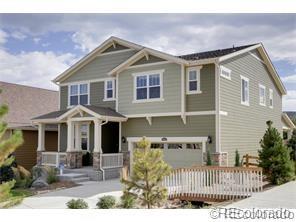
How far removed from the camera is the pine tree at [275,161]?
11.9 meters

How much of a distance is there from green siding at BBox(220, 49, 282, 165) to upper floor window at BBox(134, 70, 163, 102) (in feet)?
7.74

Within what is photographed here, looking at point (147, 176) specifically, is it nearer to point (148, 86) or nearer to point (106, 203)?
point (106, 203)

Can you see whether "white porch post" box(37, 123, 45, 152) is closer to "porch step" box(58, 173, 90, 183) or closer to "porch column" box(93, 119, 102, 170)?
"porch step" box(58, 173, 90, 183)

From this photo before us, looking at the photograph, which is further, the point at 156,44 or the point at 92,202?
the point at 156,44

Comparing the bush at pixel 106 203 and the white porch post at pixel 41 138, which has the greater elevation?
the white porch post at pixel 41 138

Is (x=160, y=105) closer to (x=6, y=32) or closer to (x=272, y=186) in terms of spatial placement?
(x=272, y=186)

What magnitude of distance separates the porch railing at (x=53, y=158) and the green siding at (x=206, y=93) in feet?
19.6

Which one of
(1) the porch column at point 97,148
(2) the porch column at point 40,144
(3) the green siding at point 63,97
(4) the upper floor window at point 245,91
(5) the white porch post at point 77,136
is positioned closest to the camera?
(1) the porch column at point 97,148

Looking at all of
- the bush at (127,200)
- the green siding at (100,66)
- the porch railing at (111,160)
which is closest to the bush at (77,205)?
the bush at (127,200)

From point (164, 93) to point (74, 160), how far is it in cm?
476

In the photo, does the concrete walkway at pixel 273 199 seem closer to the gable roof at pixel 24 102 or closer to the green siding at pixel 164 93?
the green siding at pixel 164 93

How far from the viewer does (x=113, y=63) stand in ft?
51.1
